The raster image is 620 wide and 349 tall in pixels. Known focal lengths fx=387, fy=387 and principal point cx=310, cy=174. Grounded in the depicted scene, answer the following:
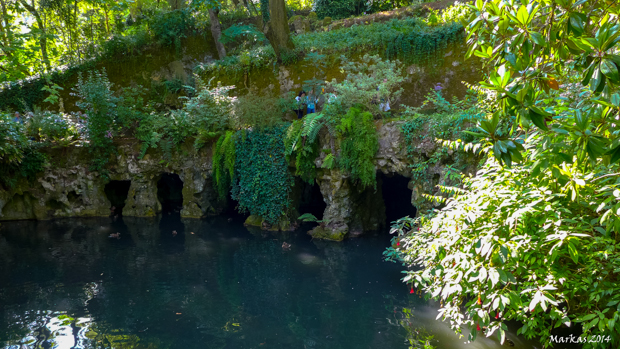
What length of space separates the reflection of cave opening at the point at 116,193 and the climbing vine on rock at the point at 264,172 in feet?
18.9

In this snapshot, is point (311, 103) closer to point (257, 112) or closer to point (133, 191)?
point (257, 112)

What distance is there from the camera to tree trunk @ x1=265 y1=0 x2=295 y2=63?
12.6m

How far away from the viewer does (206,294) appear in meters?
6.94

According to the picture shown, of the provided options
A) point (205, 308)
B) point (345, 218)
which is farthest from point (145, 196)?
point (205, 308)

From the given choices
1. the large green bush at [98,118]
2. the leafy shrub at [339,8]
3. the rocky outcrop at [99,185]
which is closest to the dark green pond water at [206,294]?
the rocky outcrop at [99,185]

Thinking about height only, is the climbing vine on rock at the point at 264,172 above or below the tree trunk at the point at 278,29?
below

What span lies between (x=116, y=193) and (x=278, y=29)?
28.6 feet

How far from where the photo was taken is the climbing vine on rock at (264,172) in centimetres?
1102

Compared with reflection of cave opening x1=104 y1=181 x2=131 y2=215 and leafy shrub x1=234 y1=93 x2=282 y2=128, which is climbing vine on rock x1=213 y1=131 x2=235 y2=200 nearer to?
leafy shrub x1=234 y1=93 x2=282 y2=128

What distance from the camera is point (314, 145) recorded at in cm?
1026

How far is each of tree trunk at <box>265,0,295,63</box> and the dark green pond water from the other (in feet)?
22.3

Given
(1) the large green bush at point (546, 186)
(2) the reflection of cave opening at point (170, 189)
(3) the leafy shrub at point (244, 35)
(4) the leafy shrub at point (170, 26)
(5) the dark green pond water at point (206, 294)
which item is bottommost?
(5) the dark green pond water at point (206, 294)

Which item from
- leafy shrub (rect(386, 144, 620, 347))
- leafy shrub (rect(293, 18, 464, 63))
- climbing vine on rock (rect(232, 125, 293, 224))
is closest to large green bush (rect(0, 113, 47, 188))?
climbing vine on rock (rect(232, 125, 293, 224))

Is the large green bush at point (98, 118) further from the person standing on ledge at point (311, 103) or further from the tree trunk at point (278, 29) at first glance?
the person standing on ledge at point (311, 103)
